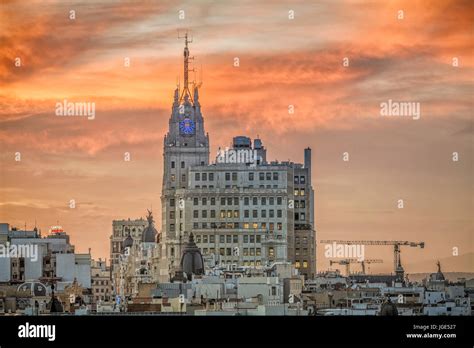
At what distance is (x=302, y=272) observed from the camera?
116m

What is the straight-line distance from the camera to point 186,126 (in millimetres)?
117562

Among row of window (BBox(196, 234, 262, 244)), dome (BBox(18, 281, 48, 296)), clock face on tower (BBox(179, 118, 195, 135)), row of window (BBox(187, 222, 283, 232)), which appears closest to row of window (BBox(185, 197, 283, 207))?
row of window (BBox(187, 222, 283, 232))

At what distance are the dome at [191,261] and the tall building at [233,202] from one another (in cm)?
1387

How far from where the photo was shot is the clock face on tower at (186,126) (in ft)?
382

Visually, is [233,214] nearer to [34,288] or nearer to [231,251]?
[231,251]

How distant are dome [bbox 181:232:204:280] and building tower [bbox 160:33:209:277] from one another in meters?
10.9

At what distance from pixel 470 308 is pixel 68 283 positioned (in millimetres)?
31795

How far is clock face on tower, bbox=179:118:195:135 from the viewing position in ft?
382

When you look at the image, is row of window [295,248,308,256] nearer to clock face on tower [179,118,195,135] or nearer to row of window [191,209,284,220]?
row of window [191,209,284,220]
